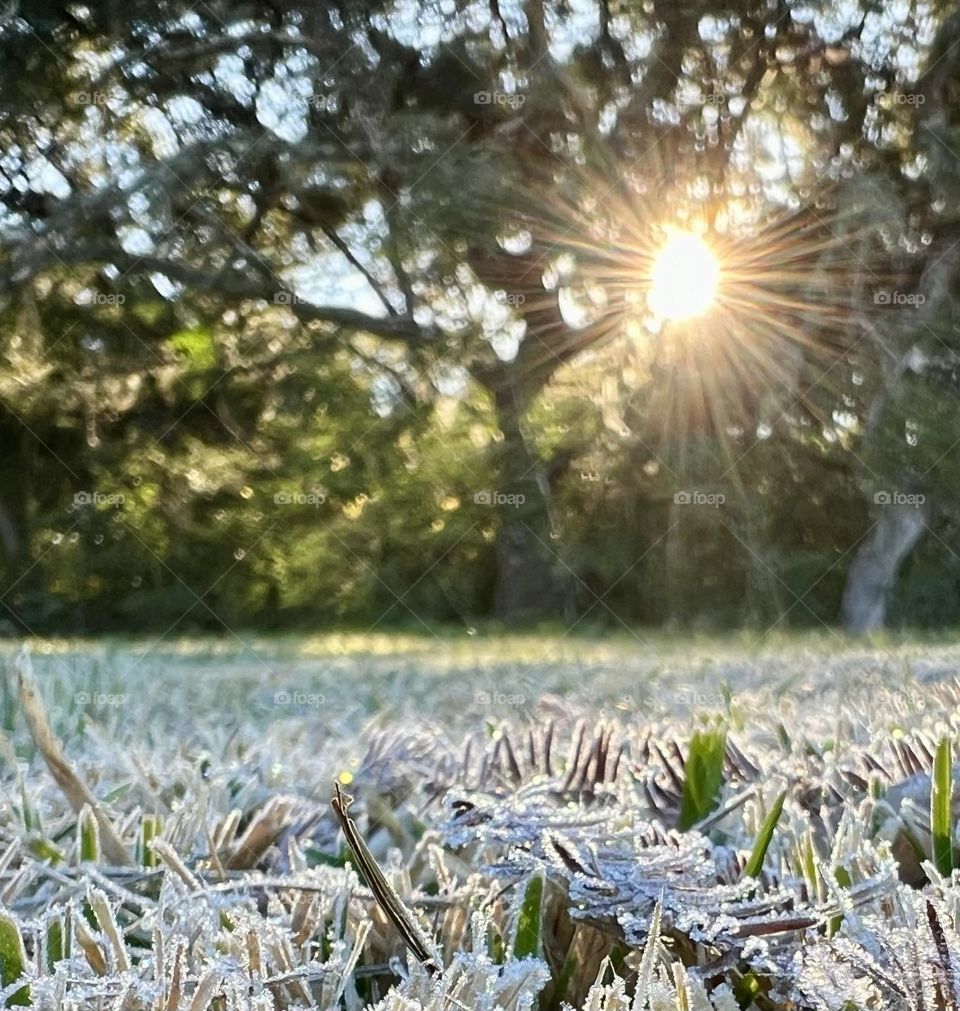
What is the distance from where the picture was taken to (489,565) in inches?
24.8

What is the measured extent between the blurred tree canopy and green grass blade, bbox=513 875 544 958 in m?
0.32

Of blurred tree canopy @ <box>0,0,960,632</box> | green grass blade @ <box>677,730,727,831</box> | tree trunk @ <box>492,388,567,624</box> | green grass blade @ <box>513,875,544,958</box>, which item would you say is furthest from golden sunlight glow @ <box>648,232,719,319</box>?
green grass blade @ <box>513,875,544,958</box>

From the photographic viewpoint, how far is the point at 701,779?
42cm

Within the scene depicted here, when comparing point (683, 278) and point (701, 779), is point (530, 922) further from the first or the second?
point (683, 278)

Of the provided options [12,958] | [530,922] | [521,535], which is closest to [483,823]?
[530,922]

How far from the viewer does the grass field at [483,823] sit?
0.26m

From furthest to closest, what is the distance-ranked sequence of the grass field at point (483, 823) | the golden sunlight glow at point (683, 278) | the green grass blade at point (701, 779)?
1. the golden sunlight glow at point (683, 278)
2. the green grass blade at point (701, 779)
3. the grass field at point (483, 823)

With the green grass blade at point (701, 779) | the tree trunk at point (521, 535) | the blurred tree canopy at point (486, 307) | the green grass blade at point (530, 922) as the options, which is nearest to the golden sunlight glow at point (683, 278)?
the blurred tree canopy at point (486, 307)

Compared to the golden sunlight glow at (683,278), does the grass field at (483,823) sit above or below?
below

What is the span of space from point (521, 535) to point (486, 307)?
157 mm

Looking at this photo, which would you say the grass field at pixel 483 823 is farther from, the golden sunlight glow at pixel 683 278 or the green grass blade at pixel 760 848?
the golden sunlight glow at pixel 683 278

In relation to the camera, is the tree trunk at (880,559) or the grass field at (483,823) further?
the tree trunk at (880,559)

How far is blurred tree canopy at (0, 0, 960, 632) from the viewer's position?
2.00 feet

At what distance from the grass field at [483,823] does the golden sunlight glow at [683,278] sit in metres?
0.21
